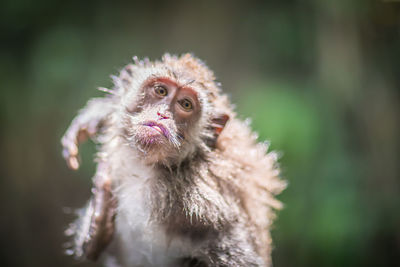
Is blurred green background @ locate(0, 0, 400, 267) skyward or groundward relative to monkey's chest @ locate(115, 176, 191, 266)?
skyward

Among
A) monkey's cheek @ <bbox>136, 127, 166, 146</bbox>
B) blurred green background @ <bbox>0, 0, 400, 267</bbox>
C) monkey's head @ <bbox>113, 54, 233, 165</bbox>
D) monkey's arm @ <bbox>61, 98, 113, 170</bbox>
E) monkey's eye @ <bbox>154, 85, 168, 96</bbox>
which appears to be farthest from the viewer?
blurred green background @ <bbox>0, 0, 400, 267</bbox>

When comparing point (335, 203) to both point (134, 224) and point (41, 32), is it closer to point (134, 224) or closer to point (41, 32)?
point (134, 224)

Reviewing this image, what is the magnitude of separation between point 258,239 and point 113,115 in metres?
1.14

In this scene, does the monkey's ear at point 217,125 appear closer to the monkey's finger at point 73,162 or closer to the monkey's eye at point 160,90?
the monkey's eye at point 160,90

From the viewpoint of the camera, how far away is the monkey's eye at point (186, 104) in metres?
2.10

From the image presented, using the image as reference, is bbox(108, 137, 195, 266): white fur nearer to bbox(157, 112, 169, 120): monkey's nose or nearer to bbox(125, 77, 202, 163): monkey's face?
bbox(125, 77, 202, 163): monkey's face

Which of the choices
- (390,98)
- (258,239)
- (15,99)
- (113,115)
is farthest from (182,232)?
(390,98)

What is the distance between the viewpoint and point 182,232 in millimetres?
1937

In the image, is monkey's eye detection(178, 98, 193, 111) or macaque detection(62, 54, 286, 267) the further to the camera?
monkey's eye detection(178, 98, 193, 111)

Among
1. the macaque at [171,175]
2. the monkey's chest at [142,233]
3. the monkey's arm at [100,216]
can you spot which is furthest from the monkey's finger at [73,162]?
the monkey's chest at [142,233]

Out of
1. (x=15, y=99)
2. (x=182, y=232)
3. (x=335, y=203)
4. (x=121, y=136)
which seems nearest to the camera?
(x=182, y=232)

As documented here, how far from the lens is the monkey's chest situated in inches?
77.2

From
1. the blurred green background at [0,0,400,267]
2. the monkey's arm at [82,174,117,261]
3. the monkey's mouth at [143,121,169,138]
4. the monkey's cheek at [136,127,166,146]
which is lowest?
the monkey's arm at [82,174,117,261]

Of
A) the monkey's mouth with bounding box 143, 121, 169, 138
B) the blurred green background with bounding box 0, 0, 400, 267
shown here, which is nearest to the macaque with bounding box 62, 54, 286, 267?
the monkey's mouth with bounding box 143, 121, 169, 138
